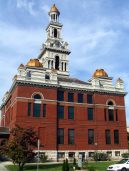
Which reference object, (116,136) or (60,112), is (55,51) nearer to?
(60,112)

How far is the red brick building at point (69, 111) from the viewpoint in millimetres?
52031

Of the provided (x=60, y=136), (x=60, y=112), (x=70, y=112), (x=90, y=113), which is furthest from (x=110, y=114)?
(x=60, y=136)

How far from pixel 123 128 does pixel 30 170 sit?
96.5 ft

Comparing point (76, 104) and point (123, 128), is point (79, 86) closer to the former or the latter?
point (76, 104)

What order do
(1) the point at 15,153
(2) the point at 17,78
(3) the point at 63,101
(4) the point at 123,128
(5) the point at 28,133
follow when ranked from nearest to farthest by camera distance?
(1) the point at 15,153, (5) the point at 28,133, (2) the point at 17,78, (3) the point at 63,101, (4) the point at 123,128

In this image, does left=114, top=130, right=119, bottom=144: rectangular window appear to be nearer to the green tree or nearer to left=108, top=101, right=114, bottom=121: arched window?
left=108, top=101, right=114, bottom=121: arched window

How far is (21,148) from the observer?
3491 centimetres

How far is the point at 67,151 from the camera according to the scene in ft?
Result: 175

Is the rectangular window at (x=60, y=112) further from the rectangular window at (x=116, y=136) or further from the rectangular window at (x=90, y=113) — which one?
the rectangular window at (x=116, y=136)

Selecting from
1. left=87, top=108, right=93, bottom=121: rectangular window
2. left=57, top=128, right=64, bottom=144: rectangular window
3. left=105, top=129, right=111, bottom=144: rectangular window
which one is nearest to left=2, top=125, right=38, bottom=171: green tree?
left=57, top=128, right=64, bottom=144: rectangular window

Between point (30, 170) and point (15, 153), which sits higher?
point (15, 153)

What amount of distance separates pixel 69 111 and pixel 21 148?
22112 millimetres

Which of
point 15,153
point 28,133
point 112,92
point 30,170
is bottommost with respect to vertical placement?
point 30,170

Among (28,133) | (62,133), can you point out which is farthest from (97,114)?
(28,133)
